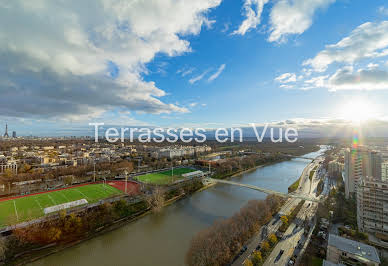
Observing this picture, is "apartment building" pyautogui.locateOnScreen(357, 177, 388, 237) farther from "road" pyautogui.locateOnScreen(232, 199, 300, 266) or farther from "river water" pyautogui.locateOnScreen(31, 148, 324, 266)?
"river water" pyautogui.locateOnScreen(31, 148, 324, 266)

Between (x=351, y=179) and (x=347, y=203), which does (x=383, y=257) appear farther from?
(x=351, y=179)

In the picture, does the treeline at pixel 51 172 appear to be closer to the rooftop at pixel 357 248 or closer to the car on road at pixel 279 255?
the car on road at pixel 279 255

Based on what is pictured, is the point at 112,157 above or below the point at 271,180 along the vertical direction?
above

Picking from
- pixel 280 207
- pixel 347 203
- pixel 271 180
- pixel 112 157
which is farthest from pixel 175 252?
pixel 112 157

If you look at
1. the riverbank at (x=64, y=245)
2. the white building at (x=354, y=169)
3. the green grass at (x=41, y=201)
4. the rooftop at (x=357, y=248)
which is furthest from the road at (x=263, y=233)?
the green grass at (x=41, y=201)

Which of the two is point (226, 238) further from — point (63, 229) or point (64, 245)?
point (63, 229)
